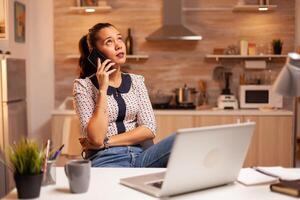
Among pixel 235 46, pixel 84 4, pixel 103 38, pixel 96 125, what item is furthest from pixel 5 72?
pixel 235 46

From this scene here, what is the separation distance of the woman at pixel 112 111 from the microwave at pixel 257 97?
2.41m

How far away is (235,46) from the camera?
475 cm

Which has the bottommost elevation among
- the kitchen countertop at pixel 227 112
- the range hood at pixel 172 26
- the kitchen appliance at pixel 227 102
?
the kitchen countertop at pixel 227 112

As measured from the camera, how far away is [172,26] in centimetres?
464

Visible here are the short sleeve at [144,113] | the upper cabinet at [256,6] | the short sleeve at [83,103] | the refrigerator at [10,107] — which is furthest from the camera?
the upper cabinet at [256,6]

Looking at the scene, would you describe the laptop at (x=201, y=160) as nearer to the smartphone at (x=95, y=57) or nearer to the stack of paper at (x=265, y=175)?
the stack of paper at (x=265, y=175)

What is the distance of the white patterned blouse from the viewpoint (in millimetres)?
2100

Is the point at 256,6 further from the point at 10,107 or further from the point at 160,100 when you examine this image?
the point at 10,107

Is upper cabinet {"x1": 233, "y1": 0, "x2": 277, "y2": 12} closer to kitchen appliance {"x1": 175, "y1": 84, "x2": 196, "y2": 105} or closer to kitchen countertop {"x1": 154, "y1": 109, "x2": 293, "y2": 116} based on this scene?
kitchen appliance {"x1": 175, "y1": 84, "x2": 196, "y2": 105}

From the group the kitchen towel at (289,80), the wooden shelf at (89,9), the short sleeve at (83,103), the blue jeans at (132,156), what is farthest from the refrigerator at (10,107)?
the kitchen towel at (289,80)

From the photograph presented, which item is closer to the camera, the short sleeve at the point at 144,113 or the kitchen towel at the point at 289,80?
the kitchen towel at the point at 289,80

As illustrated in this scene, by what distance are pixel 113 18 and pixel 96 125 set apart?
9.97 feet

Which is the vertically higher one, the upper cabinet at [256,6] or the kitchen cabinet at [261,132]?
the upper cabinet at [256,6]

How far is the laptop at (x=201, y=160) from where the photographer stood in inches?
45.8
